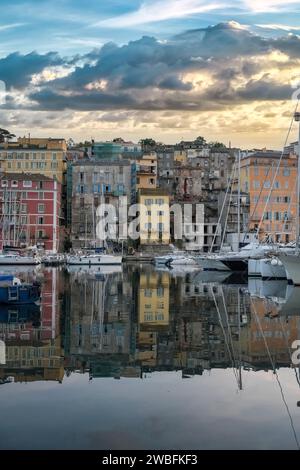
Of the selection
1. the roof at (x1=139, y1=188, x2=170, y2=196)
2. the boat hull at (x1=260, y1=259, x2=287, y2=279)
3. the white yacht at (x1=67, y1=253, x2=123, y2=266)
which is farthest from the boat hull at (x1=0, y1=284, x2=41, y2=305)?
the roof at (x1=139, y1=188, x2=170, y2=196)

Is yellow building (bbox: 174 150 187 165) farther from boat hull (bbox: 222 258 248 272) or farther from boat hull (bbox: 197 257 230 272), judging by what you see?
boat hull (bbox: 222 258 248 272)

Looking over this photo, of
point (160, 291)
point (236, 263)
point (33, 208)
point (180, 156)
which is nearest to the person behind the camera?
point (160, 291)

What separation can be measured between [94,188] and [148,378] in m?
95.1

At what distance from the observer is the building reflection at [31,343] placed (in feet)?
55.0

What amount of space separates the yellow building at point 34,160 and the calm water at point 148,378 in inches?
3260

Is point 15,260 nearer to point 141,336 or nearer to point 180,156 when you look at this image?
point 141,336

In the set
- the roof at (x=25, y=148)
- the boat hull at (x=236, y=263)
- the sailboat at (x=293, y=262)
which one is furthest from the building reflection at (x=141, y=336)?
the roof at (x=25, y=148)

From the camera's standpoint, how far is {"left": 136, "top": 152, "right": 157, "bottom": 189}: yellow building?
115 metres

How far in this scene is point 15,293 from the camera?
32.1 meters

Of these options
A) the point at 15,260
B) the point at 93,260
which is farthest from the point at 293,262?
the point at 93,260

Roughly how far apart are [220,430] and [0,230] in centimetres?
8687

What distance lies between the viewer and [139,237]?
108 metres

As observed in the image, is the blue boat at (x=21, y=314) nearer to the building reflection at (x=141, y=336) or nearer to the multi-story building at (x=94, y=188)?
the building reflection at (x=141, y=336)

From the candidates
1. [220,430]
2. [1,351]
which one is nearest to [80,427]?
[220,430]
